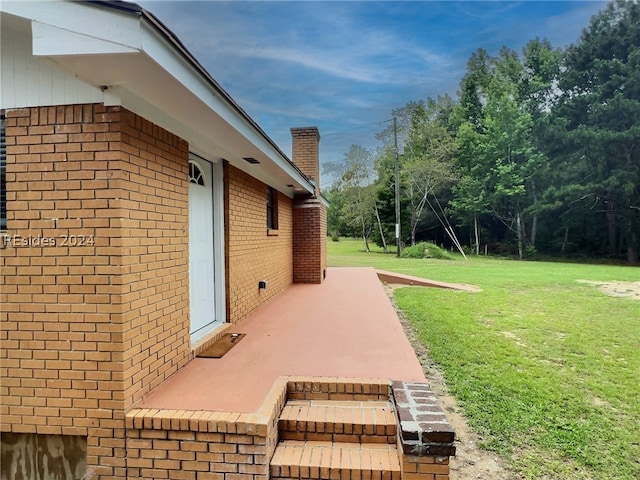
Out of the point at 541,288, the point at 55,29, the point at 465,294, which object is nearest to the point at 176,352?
the point at 55,29

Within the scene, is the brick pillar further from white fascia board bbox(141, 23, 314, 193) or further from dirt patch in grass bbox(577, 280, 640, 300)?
dirt patch in grass bbox(577, 280, 640, 300)

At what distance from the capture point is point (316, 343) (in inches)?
165

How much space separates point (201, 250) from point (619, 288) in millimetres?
12785

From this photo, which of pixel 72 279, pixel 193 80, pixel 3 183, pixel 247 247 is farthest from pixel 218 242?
pixel 193 80

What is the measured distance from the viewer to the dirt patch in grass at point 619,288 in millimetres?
9664

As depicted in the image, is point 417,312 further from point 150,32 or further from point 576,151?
point 576,151

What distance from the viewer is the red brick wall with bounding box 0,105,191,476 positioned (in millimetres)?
2410

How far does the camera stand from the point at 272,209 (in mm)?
7785

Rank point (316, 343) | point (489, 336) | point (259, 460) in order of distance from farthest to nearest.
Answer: point (489, 336), point (316, 343), point (259, 460)

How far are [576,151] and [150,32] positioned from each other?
2952cm

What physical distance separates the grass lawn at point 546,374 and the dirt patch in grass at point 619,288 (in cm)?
112

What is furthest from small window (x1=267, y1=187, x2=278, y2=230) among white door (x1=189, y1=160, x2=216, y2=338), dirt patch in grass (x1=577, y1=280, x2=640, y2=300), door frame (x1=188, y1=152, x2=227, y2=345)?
dirt patch in grass (x1=577, y1=280, x2=640, y2=300)

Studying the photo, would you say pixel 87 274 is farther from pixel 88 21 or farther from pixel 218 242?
pixel 218 242

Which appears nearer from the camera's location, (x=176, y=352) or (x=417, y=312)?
(x=176, y=352)
